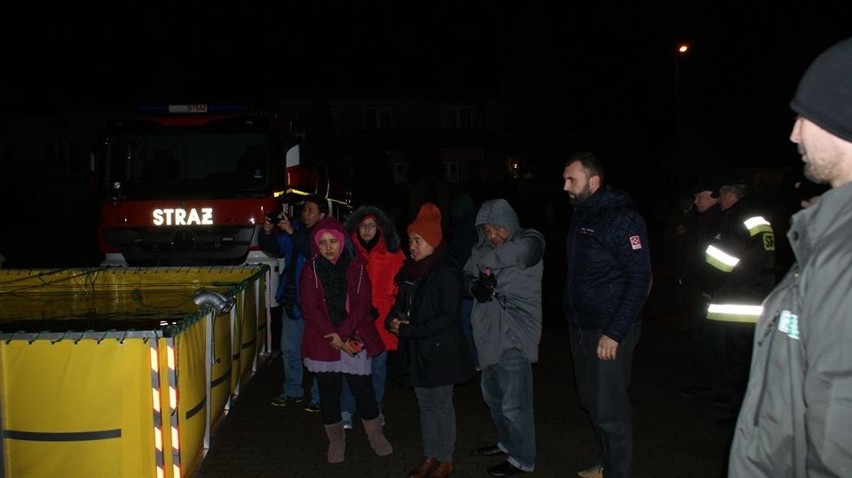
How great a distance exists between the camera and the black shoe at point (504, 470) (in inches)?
211

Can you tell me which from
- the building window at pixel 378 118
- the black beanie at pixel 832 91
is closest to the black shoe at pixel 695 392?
the black beanie at pixel 832 91

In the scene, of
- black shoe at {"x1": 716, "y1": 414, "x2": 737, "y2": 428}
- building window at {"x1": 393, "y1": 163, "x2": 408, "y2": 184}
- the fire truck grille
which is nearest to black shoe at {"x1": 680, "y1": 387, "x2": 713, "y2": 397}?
black shoe at {"x1": 716, "y1": 414, "x2": 737, "y2": 428}

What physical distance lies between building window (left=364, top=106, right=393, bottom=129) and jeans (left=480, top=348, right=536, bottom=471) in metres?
46.9


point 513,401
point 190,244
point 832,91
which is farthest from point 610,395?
point 190,244

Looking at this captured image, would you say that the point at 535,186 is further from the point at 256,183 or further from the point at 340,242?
the point at 340,242

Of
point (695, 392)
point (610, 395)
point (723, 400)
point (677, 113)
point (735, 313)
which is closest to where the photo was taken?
point (610, 395)

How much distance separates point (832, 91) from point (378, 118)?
5040 cm

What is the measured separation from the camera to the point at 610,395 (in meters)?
4.67

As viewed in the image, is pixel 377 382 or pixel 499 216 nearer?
pixel 499 216

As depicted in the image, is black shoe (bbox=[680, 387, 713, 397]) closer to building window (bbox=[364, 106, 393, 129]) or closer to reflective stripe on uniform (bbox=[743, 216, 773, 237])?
reflective stripe on uniform (bbox=[743, 216, 773, 237])

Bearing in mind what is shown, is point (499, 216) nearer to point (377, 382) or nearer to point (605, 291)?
point (605, 291)

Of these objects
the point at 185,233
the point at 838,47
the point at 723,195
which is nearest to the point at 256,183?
the point at 185,233

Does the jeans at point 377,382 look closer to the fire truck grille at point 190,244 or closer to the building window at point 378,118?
the fire truck grille at point 190,244

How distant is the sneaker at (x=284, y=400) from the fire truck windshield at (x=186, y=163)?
4.52 meters
